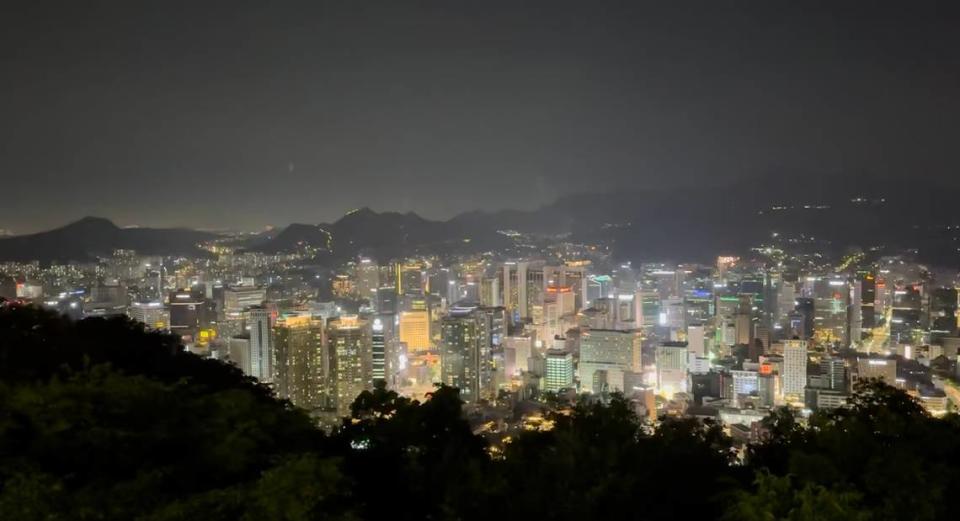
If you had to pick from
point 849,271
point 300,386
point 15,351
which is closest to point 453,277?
point 300,386

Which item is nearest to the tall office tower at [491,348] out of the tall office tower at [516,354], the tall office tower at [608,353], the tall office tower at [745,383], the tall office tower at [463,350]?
the tall office tower at [463,350]

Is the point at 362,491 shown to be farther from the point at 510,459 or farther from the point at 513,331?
the point at 513,331

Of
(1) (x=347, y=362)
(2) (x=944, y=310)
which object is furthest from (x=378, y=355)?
(2) (x=944, y=310)

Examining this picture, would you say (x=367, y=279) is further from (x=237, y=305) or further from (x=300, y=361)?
(x=300, y=361)

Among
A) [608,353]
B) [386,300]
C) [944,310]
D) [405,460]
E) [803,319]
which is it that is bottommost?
[608,353]

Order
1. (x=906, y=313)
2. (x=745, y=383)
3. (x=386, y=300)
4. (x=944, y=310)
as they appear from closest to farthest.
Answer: (x=745, y=383) < (x=944, y=310) < (x=906, y=313) < (x=386, y=300)
